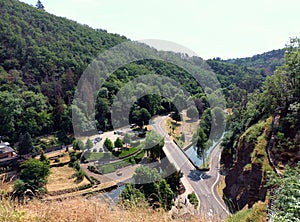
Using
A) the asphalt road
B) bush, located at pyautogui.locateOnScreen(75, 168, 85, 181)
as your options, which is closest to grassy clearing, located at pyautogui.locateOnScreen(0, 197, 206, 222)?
the asphalt road

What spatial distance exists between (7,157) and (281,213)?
51.8ft

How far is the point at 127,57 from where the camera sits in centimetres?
2528

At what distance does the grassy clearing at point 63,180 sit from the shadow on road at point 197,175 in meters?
5.20

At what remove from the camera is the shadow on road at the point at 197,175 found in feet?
42.4

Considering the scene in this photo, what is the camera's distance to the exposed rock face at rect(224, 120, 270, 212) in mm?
8062

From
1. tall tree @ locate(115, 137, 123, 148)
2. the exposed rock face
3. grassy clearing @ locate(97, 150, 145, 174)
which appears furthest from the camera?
tall tree @ locate(115, 137, 123, 148)

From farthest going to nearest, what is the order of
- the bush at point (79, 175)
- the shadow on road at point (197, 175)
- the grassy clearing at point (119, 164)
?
1. the grassy clearing at point (119, 164)
2. the bush at point (79, 175)
3. the shadow on road at point (197, 175)

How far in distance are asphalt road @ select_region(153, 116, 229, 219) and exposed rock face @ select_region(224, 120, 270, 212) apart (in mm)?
552

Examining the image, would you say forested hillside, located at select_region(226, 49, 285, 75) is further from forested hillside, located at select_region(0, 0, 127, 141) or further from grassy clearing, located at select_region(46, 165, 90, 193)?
grassy clearing, located at select_region(46, 165, 90, 193)

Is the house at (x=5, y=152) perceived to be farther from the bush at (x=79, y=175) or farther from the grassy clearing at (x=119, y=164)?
the grassy clearing at (x=119, y=164)

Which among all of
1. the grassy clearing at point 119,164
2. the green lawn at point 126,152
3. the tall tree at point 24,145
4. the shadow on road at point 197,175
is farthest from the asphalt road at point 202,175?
the tall tree at point 24,145

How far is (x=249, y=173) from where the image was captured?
8.90 meters

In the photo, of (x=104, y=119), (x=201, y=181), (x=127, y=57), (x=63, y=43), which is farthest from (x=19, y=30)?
(x=201, y=181)

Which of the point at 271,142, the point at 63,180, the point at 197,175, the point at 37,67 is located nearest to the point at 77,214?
the point at 271,142
